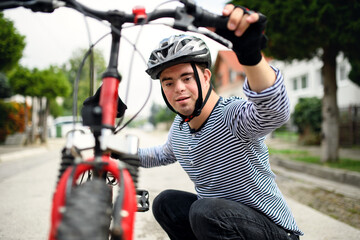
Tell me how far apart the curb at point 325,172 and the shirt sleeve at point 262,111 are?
4.56 m

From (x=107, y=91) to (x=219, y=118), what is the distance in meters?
0.86

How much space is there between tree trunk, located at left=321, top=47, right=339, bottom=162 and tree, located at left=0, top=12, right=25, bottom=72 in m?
8.05

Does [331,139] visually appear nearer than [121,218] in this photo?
No

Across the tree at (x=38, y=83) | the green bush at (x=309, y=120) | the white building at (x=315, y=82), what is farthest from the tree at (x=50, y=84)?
the green bush at (x=309, y=120)

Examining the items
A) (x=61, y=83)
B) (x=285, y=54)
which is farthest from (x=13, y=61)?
(x=285, y=54)

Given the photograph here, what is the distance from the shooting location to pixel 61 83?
50.0 feet

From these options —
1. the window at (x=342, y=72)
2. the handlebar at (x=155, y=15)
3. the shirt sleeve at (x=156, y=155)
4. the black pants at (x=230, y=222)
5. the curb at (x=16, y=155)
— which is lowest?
the curb at (x=16, y=155)

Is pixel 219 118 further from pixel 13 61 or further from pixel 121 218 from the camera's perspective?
pixel 13 61

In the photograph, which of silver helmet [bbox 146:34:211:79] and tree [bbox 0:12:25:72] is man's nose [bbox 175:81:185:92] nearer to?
silver helmet [bbox 146:34:211:79]

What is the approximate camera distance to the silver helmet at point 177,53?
1.86 metres

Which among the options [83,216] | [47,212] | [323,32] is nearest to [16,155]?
[47,212]

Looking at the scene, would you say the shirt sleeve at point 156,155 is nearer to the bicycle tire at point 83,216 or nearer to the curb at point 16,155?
the bicycle tire at point 83,216

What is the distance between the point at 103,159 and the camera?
116cm

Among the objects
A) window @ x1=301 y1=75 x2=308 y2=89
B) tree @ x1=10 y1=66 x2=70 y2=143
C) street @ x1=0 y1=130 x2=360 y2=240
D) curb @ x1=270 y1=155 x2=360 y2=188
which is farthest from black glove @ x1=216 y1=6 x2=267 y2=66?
window @ x1=301 y1=75 x2=308 y2=89
